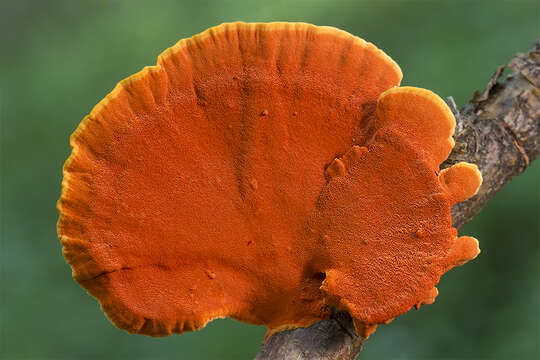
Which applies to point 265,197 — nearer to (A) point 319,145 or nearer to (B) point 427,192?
(A) point 319,145

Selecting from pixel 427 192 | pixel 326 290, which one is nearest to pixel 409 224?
pixel 427 192

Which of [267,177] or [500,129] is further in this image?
[500,129]

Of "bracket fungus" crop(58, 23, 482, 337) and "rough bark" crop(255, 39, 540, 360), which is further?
"rough bark" crop(255, 39, 540, 360)

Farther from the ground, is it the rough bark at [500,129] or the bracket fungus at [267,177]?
the bracket fungus at [267,177]

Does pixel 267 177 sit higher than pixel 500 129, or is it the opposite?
pixel 267 177

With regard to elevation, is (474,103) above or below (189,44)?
below

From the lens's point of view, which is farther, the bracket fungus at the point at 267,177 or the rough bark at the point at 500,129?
the rough bark at the point at 500,129

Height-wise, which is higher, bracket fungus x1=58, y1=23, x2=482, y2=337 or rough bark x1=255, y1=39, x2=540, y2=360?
bracket fungus x1=58, y1=23, x2=482, y2=337

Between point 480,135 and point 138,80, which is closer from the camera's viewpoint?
point 138,80
